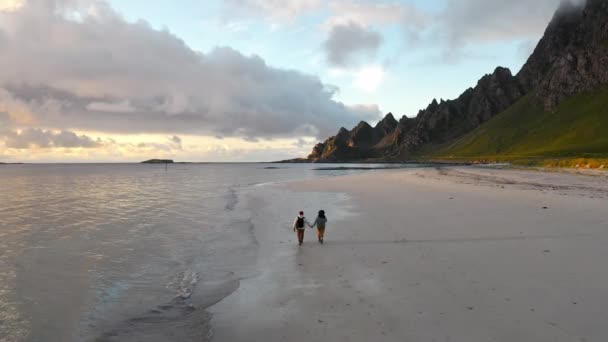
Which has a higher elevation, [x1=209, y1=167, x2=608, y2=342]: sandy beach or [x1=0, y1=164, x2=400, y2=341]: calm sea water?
[x1=209, y1=167, x2=608, y2=342]: sandy beach

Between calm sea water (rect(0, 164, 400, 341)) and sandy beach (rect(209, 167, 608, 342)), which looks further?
calm sea water (rect(0, 164, 400, 341))

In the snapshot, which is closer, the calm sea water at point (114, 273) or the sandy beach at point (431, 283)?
the sandy beach at point (431, 283)

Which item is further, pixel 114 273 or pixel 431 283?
pixel 114 273

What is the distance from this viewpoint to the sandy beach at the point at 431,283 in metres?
9.40

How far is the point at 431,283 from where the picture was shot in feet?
41.6

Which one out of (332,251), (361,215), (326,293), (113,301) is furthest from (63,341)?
(361,215)

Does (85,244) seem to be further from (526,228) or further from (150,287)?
(526,228)

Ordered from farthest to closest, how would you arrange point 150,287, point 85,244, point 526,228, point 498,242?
1. point 85,244
2. point 526,228
3. point 498,242
4. point 150,287

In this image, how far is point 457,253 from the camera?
1634cm

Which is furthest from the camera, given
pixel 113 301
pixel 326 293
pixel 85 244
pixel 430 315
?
pixel 85 244

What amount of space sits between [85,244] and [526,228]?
2557cm

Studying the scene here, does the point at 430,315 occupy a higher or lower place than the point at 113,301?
higher

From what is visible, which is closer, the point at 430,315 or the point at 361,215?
the point at 430,315

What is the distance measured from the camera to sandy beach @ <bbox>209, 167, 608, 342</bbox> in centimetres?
940
